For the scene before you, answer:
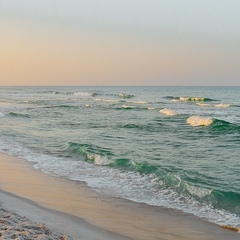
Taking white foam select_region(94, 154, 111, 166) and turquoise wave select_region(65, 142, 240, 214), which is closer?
turquoise wave select_region(65, 142, 240, 214)

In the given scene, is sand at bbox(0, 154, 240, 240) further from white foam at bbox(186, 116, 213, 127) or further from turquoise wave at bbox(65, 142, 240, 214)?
white foam at bbox(186, 116, 213, 127)

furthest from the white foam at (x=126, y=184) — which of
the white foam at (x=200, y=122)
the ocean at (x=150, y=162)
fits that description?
the white foam at (x=200, y=122)

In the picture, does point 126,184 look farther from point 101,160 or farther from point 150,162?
point 101,160

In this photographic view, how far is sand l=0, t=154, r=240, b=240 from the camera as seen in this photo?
687cm

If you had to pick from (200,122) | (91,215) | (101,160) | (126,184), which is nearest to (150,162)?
(101,160)

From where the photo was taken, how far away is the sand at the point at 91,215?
687 centimetres

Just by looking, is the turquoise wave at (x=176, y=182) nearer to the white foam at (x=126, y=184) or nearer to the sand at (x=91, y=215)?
the white foam at (x=126, y=184)

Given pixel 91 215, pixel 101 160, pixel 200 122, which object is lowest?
pixel 200 122

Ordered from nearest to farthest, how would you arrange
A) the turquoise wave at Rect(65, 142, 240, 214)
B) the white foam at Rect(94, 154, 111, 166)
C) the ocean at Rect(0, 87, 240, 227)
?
the turquoise wave at Rect(65, 142, 240, 214) → the ocean at Rect(0, 87, 240, 227) → the white foam at Rect(94, 154, 111, 166)

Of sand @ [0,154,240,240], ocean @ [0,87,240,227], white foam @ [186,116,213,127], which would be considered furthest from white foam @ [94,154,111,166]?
white foam @ [186,116,213,127]

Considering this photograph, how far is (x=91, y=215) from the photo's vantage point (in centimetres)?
784

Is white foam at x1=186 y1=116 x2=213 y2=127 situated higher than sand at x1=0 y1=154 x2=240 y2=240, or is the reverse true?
sand at x1=0 y1=154 x2=240 y2=240

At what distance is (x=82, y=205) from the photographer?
8539mm

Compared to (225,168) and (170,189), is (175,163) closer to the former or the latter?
(225,168)
